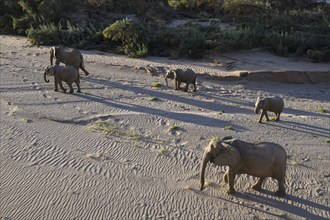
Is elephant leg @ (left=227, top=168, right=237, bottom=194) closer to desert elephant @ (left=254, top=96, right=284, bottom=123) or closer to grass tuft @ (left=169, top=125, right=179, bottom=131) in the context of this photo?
grass tuft @ (left=169, top=125, right=179, bottom=131)

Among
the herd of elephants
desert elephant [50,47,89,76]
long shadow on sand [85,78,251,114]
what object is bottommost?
long shadow on sand [85,78,251,114]

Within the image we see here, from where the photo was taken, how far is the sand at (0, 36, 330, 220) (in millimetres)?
10219

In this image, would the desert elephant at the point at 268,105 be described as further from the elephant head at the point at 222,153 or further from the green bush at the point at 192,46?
the green bush at the point at 192,46

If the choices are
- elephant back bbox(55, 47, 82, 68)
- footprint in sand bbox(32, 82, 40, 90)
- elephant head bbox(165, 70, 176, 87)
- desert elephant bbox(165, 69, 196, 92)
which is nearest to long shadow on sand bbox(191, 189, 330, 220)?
desert elephant bbox(165, 69, 196, 92)

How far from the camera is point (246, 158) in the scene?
10.1 m

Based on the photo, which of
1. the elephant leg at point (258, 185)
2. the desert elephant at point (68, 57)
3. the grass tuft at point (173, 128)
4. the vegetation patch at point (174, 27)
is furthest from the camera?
the vegetation patch at point (174, 27)

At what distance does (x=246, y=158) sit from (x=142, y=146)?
144 inches

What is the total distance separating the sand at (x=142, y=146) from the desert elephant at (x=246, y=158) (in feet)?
1.94

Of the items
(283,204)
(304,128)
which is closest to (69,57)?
(304,128)

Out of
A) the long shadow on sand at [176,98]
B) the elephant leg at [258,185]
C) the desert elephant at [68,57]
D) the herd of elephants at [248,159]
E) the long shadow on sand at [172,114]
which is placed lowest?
the elephant leg at [258,185]

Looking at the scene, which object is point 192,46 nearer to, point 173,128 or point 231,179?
point 173,128

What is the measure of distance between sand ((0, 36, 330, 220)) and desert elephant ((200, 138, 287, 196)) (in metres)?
0.59

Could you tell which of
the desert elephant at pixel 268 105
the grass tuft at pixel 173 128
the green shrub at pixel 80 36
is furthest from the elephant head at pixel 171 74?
the green shrub at pixel 80 36

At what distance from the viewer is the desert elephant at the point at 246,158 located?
980cm
